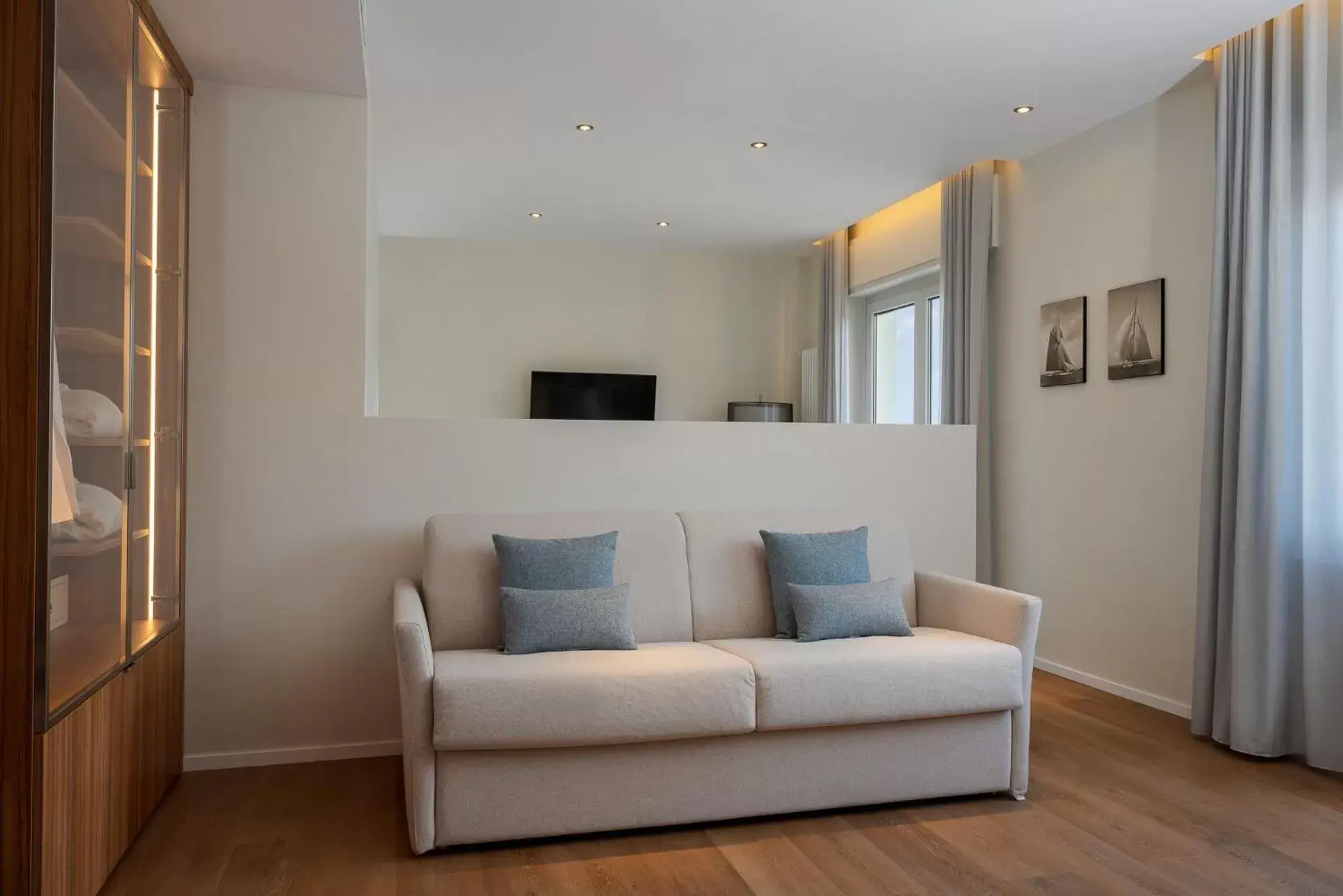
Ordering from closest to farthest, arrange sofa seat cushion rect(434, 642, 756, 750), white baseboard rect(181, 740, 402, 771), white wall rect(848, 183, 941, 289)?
sofa seat cushion rect(434, 642, 756, 750), white baseboard rect(181, 740, 402, 771), white wall rect(848, 183, 941, 289)

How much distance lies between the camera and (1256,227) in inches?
147

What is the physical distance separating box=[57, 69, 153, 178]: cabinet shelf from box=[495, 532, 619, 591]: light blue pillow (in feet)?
5.13

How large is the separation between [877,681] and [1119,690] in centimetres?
220

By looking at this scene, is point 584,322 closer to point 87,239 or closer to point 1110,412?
point 1110,412

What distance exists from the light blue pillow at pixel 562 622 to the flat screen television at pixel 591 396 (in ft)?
13.5

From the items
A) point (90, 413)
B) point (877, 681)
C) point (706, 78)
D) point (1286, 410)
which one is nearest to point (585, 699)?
point (877, 681)

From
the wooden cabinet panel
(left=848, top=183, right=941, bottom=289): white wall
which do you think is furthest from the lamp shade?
the wooden cabinet panel

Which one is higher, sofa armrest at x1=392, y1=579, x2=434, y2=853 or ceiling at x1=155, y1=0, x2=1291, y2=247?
ceiling at x1=155, y1=0, x2=1291, y2=247

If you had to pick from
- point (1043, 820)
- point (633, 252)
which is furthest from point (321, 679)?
point (633, 252)

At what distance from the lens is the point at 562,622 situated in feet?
10.3

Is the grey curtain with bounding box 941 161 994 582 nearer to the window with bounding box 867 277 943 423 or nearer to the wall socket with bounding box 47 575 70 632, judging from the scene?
the window with bounding box 867 277 943 423

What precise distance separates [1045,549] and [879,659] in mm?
2462

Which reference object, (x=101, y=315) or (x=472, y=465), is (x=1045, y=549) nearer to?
(x=472, y=465)

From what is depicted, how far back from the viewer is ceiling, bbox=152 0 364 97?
9.68 ft
